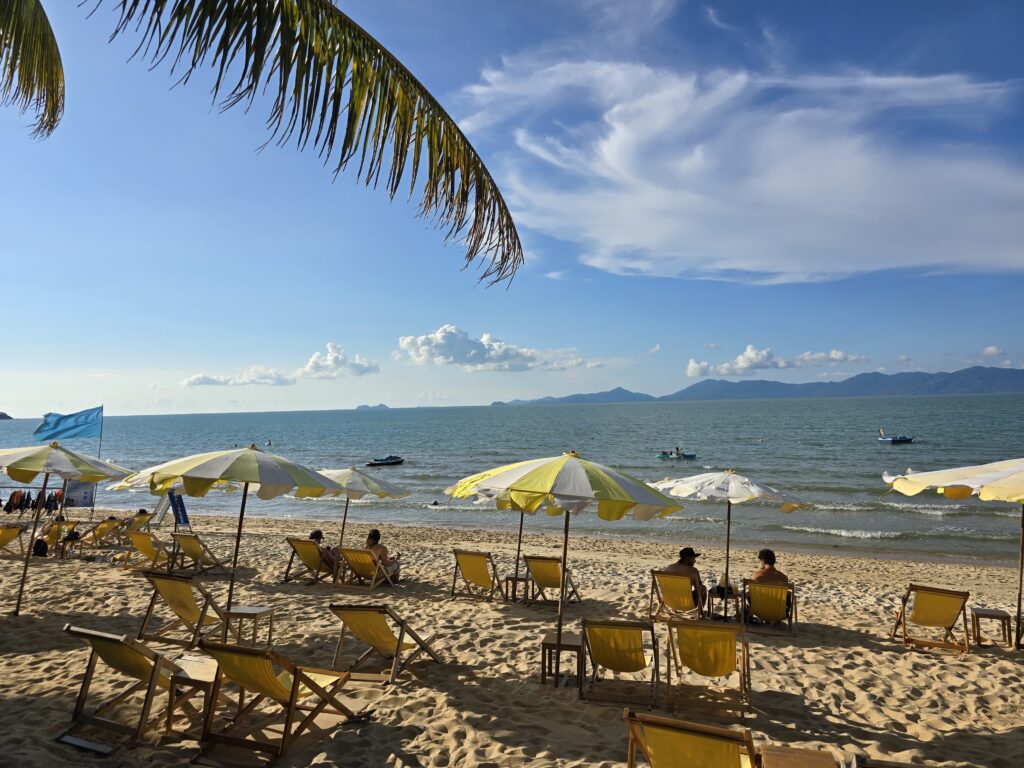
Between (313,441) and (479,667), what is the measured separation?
269ft

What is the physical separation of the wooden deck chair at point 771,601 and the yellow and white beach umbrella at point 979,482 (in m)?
1.86

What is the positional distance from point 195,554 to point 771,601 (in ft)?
30.1

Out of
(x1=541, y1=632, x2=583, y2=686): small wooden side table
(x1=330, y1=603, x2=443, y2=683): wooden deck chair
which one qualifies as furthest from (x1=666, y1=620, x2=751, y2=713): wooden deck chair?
(x1=330, y1=603, x2=443, y2=683): wooden deck chair

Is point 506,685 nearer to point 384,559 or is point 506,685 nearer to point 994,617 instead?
point 384,559

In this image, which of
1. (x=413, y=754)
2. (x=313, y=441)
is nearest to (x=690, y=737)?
(x=413, y=754)

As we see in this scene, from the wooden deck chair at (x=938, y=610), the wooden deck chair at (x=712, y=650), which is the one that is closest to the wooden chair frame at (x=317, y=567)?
the wooden deck chair at (x=712, y=650)

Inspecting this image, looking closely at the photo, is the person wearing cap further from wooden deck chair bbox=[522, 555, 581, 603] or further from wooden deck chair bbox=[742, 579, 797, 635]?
wooden deck chair bbox=[522, 555, 581, 603]

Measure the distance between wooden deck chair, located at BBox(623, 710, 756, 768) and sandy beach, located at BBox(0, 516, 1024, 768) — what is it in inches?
38.4

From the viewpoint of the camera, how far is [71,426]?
15977 mm

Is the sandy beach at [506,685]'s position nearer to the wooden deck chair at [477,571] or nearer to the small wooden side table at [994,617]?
the small wooden side table at [994,617]

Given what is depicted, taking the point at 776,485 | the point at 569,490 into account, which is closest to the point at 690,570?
the point at 569,490

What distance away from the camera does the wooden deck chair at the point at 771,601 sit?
25.5 feet

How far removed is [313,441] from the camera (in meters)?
83.9

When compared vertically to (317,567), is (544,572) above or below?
above
